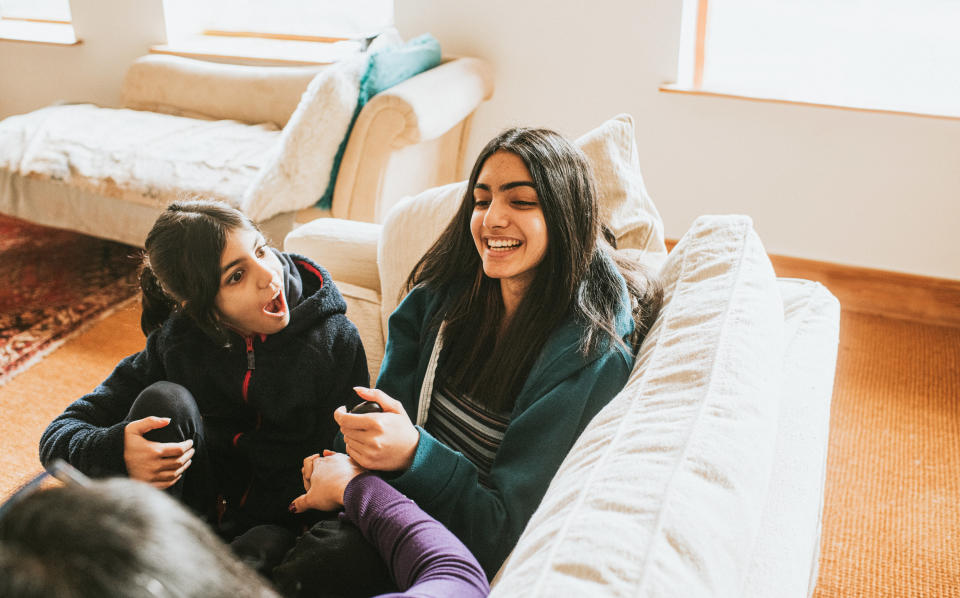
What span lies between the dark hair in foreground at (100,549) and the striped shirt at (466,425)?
0.66 meters

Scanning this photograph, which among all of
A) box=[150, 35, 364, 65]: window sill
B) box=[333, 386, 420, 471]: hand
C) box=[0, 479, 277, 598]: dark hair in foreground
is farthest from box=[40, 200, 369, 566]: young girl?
box=[150, 35, 364, 65]: window sill

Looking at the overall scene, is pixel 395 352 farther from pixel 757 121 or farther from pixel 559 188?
pixel 757 121

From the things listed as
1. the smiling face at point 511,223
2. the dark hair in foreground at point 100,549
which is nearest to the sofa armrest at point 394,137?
the smiling face at point 511,223

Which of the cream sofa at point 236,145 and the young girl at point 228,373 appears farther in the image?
the cream sofa at point 236,145

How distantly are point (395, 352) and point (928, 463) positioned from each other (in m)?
1.54

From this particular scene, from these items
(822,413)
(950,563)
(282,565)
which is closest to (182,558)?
(282,565)

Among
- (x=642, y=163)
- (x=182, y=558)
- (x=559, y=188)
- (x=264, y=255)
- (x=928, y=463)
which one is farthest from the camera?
(x=642, y=163)

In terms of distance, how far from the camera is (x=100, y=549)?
43 centimetres

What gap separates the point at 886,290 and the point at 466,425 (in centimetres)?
222

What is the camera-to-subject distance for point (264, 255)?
1256mm

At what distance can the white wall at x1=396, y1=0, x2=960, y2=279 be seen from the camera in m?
2.64

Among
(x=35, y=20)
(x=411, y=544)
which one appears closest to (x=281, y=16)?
(x=35, y=20)

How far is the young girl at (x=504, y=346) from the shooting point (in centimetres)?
100

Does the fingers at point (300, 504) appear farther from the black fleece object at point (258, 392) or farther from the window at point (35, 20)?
the window at point (35, 20)
